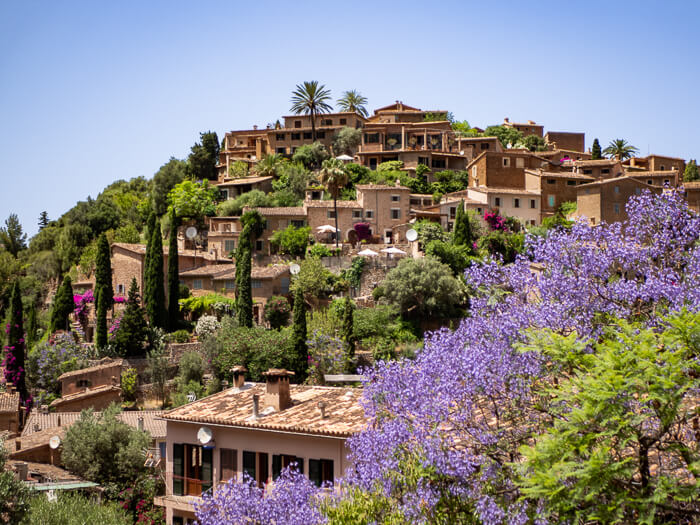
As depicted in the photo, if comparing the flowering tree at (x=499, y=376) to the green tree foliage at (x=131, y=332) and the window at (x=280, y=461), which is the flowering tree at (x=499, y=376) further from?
the green tree foliage at (x=131, y=332)

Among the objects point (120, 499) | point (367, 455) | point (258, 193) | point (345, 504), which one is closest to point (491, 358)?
point (367, 455)

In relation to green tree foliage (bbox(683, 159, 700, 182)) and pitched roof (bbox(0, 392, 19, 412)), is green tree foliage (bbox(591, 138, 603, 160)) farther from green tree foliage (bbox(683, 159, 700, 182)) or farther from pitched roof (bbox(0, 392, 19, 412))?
pitched roof (bbox(0, 392, 19, 412))

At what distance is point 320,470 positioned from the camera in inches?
925

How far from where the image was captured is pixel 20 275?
80875 mm

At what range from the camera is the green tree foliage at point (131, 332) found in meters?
50.9

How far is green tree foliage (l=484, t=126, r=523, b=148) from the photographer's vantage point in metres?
87.2

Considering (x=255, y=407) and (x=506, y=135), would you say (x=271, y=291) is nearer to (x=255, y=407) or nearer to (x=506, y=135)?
(x=255, y=407)

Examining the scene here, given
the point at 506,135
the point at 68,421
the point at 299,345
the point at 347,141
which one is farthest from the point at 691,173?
the point at 68,421

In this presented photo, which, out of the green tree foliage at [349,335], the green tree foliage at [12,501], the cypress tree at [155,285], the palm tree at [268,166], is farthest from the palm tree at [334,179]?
the green tree foliage at [12,501]

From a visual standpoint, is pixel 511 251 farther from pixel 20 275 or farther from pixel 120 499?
pixel 20 275

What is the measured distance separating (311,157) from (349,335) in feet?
114

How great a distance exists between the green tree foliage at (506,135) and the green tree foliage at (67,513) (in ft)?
222

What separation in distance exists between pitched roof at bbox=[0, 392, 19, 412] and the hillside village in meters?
0.10

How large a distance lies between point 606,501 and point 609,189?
154 ft
